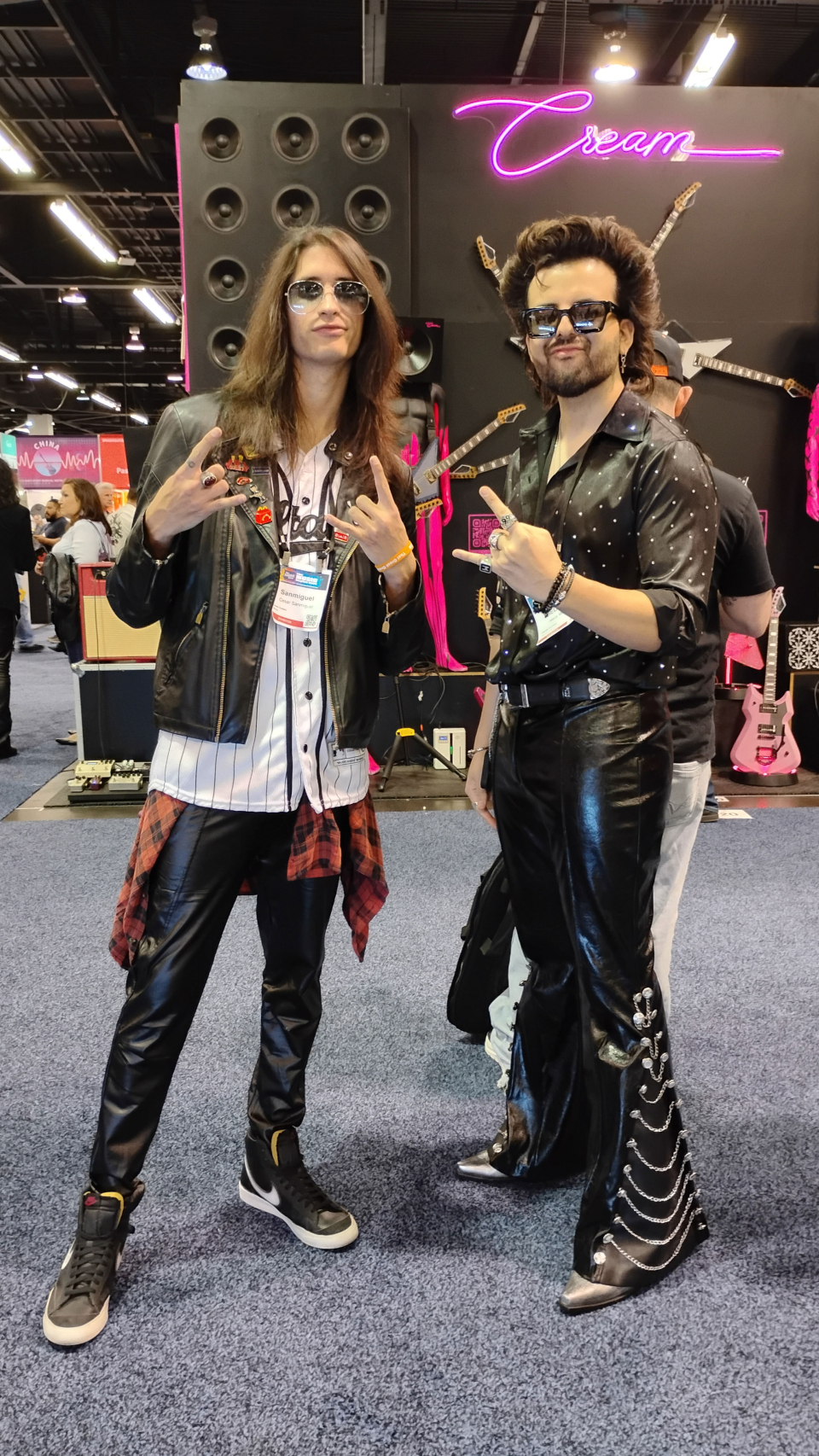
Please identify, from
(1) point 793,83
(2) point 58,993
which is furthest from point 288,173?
(1) point 793,83

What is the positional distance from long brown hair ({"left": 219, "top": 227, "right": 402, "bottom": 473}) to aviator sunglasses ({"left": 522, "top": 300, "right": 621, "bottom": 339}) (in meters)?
0.25

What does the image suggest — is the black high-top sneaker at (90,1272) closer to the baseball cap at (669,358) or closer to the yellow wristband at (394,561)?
the yellow wristband at (394,561)

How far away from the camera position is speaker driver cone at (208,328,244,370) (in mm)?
5004

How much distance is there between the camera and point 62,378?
19.4 metres

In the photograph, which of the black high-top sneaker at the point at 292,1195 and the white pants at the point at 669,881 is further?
the white pants at the point at 669,881

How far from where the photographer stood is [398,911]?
3.43 meters

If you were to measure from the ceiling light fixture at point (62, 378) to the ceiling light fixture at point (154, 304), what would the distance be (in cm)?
406

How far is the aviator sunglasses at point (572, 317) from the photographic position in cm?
152

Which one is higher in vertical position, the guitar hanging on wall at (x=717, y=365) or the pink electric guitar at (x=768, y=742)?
the guitar hanging on wall at (x=717, y=365)

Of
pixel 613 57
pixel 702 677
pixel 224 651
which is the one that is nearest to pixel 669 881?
pixel 702 677

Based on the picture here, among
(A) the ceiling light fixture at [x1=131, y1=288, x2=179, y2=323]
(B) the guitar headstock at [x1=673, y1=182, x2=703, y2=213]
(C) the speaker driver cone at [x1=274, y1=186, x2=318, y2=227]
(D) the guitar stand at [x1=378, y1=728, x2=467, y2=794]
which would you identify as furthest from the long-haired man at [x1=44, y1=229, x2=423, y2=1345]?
(A) the ceiling light fixture at [x1=131, y1=288, x2=179, y2=323]

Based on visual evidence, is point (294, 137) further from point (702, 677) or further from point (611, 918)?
point (611, 918)

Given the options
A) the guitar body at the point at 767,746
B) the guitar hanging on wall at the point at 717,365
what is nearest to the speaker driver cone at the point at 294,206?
the guitar hanging on wall at the point at 717,365

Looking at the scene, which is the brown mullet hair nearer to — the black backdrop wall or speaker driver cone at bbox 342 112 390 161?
the black backdrop wall
